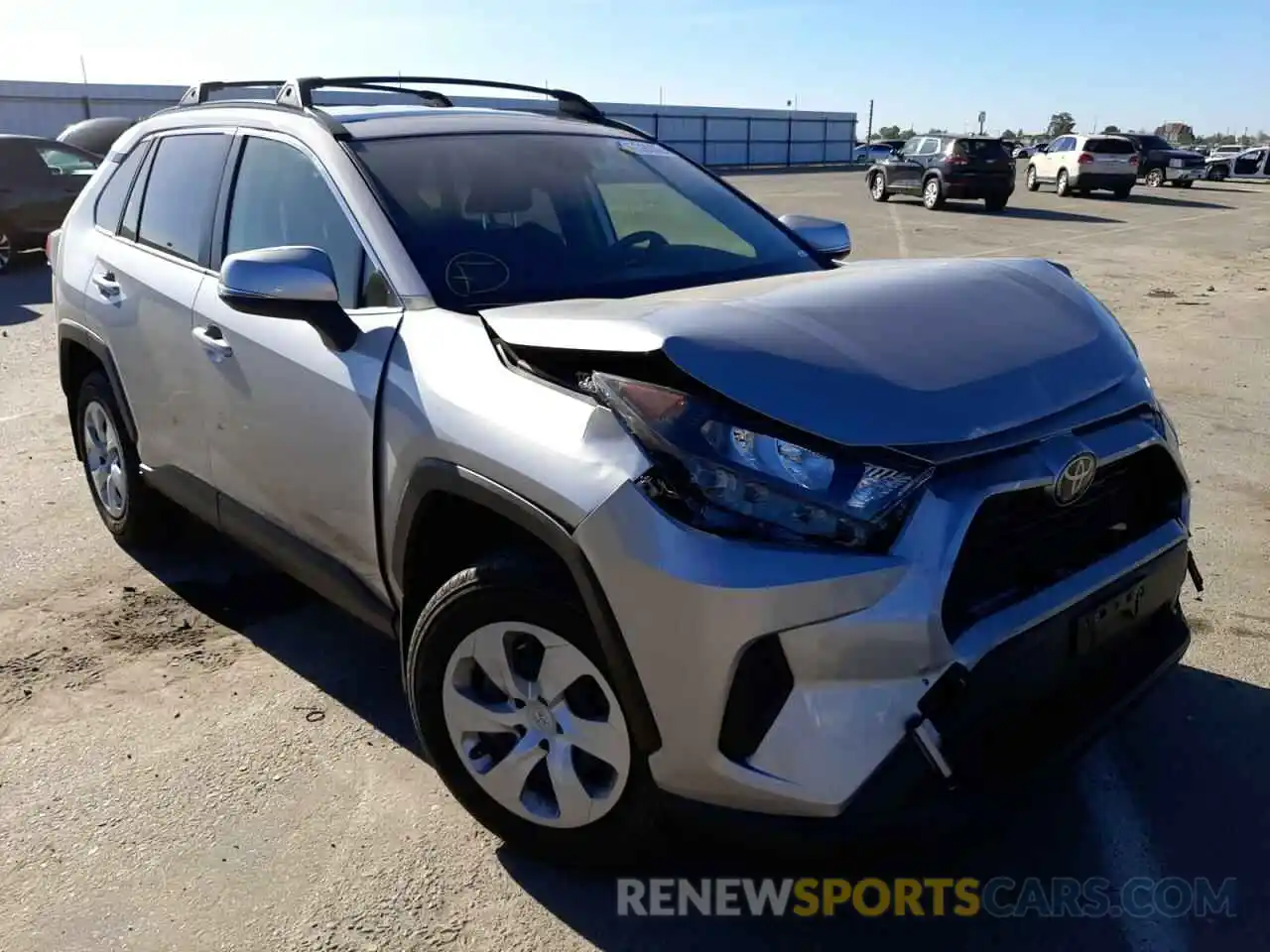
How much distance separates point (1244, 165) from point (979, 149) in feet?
63.9

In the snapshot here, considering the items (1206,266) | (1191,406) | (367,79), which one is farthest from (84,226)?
(1206,266)

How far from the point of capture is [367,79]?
3.83 meters

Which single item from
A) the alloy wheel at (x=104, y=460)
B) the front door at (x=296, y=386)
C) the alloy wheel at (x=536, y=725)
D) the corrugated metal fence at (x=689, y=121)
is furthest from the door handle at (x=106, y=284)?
the corrugated metal fence at (x=689, y=121)

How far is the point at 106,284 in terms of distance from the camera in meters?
4.22

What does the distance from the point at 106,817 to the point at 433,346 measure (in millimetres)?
1577

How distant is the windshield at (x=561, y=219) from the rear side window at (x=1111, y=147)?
27397mm

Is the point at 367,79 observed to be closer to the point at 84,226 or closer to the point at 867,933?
the point at 84,226

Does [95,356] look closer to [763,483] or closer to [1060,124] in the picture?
[763,483]

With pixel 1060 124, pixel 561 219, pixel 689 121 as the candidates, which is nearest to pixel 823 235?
pixel 561 219

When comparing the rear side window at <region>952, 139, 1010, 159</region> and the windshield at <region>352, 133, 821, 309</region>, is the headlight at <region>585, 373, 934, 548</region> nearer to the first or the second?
the windshield at <region>352, 133, 821, 309</region>

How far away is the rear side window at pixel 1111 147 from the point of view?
27.6 m

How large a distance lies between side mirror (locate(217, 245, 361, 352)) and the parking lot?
1.28m

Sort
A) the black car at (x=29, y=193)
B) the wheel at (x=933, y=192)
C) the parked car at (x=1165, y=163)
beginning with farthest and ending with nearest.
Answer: the parked car at (x=1165, y=163) → the wheel at (x=933, y=192) → the black car at (x=29, y=193)

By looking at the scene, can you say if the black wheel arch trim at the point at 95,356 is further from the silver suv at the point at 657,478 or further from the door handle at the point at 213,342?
the door handle at the point at 213,342
